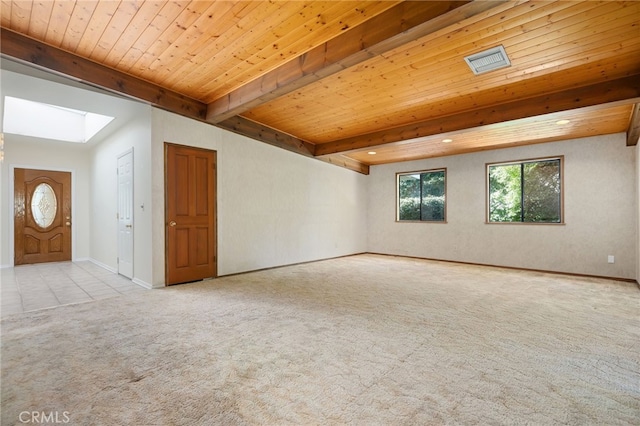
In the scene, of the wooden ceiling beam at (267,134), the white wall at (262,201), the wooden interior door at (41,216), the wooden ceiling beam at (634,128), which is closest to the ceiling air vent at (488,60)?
the wooden ceiling beam at (634,128)

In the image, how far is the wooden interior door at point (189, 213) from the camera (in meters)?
4.80

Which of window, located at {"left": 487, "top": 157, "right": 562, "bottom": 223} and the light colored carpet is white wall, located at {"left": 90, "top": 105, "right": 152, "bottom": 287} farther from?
window, located at {"left": 487, "top": 157, "right": 562, "bottom": 223}

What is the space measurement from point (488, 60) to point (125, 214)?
6.00 meters

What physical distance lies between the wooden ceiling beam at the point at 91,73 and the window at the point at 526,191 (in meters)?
6.32

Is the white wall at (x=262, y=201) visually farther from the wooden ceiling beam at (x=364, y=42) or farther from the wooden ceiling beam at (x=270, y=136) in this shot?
the wooden ceiling beam at (x=364, y=42)

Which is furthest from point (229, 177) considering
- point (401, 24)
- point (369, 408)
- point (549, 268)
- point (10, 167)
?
point (549, 268)

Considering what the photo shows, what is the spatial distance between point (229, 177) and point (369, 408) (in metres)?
4.64

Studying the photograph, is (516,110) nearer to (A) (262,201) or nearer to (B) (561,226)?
(B) (561,226)


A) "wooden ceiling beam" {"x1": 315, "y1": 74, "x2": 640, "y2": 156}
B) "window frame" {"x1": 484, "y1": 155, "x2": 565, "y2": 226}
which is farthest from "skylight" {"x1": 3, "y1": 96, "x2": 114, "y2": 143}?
"window frame" {"x1": 484, "y1": 155, "x2": 565, "y2": 226}

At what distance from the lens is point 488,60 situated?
3352 mm

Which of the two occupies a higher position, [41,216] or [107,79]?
[107,79]

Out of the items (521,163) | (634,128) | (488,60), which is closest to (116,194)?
(488,60)

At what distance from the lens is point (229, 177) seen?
5.57 metres

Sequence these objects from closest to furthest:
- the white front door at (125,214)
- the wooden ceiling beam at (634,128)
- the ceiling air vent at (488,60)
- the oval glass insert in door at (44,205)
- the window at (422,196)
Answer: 1. the ceiling air vent at (488,60)
2. the wooden ceiling beam at (634,128)
3. the white front door at (125,214)
4. the oval glass insert in door at (44,205)
5. the window at (422,196)
